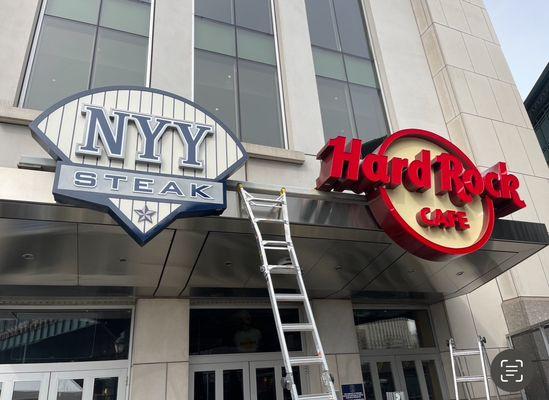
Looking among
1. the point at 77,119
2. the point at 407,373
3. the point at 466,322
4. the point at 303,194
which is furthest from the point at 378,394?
the point at 77,119

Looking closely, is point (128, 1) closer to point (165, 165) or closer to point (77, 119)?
point (77, 119)

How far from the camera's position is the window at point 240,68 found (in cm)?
A: 873

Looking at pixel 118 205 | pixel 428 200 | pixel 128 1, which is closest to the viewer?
pixel 118 205

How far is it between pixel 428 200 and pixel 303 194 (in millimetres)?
2227

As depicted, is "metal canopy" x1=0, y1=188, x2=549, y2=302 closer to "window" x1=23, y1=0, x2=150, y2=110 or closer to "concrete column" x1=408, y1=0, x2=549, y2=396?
"concrete column" x1=408, y1=0, x2=549, y2=396

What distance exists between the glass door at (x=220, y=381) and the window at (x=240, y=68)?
179 inches

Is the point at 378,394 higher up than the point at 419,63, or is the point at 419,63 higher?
the point at 419,63

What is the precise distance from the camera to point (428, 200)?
7176 mm

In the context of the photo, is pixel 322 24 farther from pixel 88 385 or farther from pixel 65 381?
pixel 65 381

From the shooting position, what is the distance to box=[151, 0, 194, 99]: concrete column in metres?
8.35

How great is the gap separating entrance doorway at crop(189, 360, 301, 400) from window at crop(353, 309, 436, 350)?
2249 mm

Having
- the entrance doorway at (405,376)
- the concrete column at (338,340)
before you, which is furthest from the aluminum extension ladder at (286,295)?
the entrance doorway at (405,376)

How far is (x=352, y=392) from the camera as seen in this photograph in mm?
8680

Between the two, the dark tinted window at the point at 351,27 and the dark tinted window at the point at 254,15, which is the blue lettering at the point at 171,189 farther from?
the dark tinted window at the point at 351,27
